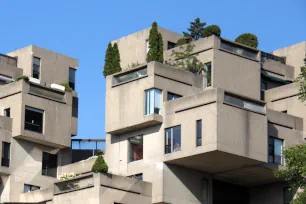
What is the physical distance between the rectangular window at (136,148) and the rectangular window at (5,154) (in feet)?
29.7

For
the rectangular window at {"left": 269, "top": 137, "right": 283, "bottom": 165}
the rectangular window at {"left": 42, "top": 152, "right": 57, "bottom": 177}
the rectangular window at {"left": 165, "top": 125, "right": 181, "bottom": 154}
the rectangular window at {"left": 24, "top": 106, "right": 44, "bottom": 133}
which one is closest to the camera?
the rectangular window at {"left": 165, "top": 125, "right": 181, "bottom": 154}

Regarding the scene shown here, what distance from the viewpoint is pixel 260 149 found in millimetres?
65062

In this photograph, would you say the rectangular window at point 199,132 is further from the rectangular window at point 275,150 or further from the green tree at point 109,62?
the green tree at point 109,62

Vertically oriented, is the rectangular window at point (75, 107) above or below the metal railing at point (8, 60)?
below

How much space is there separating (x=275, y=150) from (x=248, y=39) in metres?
11.2

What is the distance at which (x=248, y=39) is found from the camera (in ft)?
249

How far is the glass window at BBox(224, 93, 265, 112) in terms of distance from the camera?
2544 inches

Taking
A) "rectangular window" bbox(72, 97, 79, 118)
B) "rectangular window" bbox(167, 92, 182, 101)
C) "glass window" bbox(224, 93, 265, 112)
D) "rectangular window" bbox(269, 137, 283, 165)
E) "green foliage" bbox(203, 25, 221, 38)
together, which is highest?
"green foliage" bbox(203, 25, 221, 38)

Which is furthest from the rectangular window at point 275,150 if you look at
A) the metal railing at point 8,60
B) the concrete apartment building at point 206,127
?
the metal railing at point 8,60

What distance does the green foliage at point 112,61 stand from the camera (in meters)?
71.4

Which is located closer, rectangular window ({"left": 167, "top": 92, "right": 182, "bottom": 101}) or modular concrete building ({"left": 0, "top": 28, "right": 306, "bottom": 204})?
modular concrete building ({"left": 0, "top": 28, "right": 306, "bottom": 204})

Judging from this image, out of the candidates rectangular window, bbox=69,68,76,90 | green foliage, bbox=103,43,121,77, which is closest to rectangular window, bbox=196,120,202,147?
green foliage, bbox=103,43,121,77

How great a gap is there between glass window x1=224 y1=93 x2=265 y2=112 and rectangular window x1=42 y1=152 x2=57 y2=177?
15.8m

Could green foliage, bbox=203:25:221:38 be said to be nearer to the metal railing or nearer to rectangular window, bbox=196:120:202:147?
rectangular window, bbox=196:120:202:147
